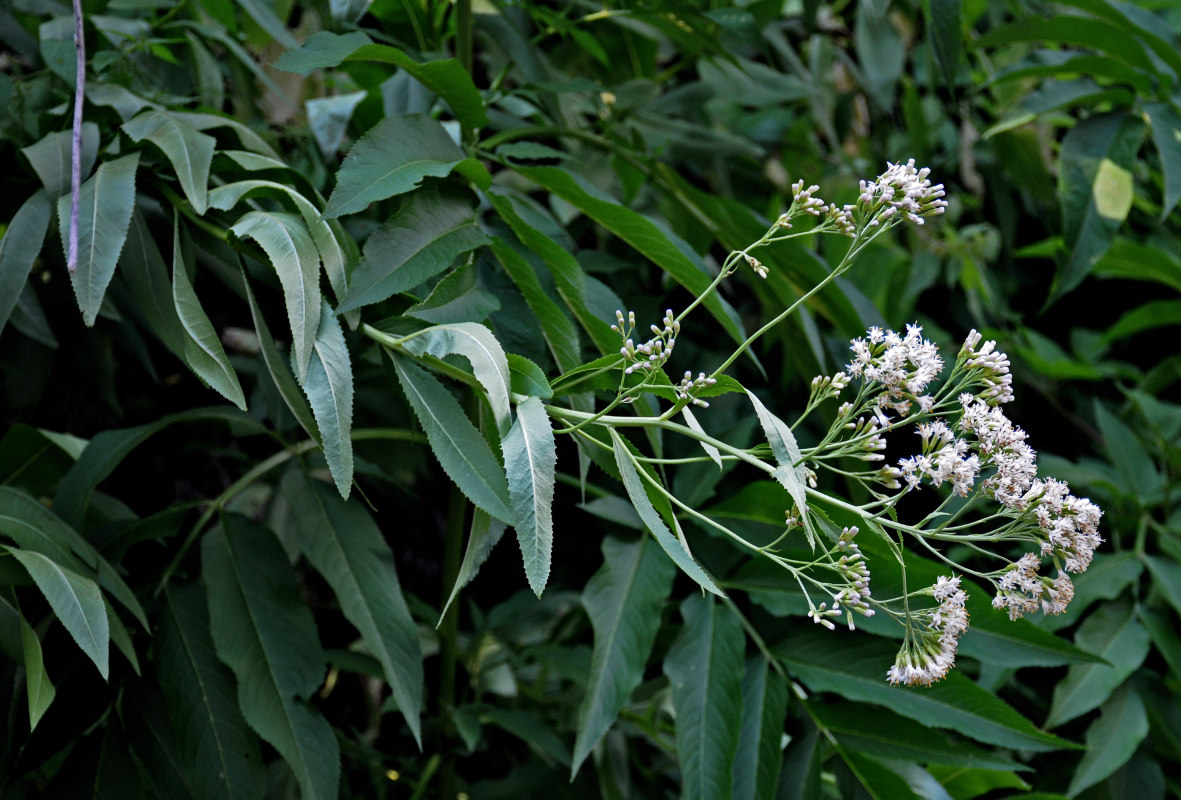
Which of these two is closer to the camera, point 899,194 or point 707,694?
point 899,194

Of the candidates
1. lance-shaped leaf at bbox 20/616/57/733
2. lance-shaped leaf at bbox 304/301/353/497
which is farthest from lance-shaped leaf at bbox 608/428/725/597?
lance-shaped leaf at bbox 20/616/57/733

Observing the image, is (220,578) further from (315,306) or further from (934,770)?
(934,770)

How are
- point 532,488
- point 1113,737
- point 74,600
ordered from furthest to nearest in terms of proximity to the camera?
point 1113,737 → point 74,600 → point 532,488

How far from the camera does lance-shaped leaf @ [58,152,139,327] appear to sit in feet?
1.84

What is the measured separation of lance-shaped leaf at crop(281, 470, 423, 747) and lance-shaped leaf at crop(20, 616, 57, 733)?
188 mm

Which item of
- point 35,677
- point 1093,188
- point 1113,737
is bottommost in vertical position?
point 1113,737

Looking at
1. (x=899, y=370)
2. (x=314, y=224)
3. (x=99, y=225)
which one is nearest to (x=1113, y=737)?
(x=899, y=370)

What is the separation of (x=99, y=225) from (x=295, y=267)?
16 centimetres

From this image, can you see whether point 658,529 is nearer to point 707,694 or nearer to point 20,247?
point 707,694

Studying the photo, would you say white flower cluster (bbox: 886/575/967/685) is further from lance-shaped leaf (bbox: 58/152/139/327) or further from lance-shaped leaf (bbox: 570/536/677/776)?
lance-shaped leaf (bbox: 58/152/139/327)

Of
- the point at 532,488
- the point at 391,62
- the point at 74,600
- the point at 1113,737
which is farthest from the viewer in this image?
the point at 1113,737

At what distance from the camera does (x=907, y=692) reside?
28.9 inches

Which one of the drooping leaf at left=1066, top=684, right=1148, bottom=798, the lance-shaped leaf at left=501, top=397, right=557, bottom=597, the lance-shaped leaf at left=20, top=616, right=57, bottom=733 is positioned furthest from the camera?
the drooping leaf at left=1066, top=684, right=1148, bottom=798

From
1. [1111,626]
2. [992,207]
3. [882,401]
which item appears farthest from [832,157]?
[882,401]
